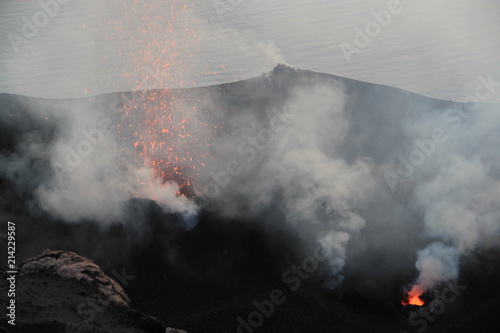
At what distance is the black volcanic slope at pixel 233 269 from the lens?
31.9 ft

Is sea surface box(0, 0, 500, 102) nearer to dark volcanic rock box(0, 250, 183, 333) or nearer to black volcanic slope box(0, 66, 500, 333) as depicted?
black volcanic slope box(0, 66, 500, 333)

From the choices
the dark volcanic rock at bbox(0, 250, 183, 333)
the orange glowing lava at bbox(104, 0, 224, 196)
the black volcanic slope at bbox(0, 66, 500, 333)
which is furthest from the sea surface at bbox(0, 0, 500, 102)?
the dark volcanic rock at bbox(0, 250, 183, 333)

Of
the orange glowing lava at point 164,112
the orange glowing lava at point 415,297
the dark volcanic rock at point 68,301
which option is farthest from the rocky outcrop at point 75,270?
the orange glowing lava at point 415,297

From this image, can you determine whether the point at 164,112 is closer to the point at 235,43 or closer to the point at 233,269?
the point at 233,269

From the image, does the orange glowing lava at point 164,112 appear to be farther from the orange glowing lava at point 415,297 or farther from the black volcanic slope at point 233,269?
the orange glowing lava at point 415,297

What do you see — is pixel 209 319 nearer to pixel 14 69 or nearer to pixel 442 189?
pixel 442 189

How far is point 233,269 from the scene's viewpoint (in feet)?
35.6

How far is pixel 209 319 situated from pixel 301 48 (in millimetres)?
16468

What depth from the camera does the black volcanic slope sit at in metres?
9.72

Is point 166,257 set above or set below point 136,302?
above

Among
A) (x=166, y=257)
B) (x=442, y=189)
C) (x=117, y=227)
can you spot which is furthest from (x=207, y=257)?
(x=442, y=189)

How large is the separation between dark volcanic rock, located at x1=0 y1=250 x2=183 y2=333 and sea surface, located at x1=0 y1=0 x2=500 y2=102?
1044 cm

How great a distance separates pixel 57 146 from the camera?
13938mm

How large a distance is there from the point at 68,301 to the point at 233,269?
4307 millimetres
